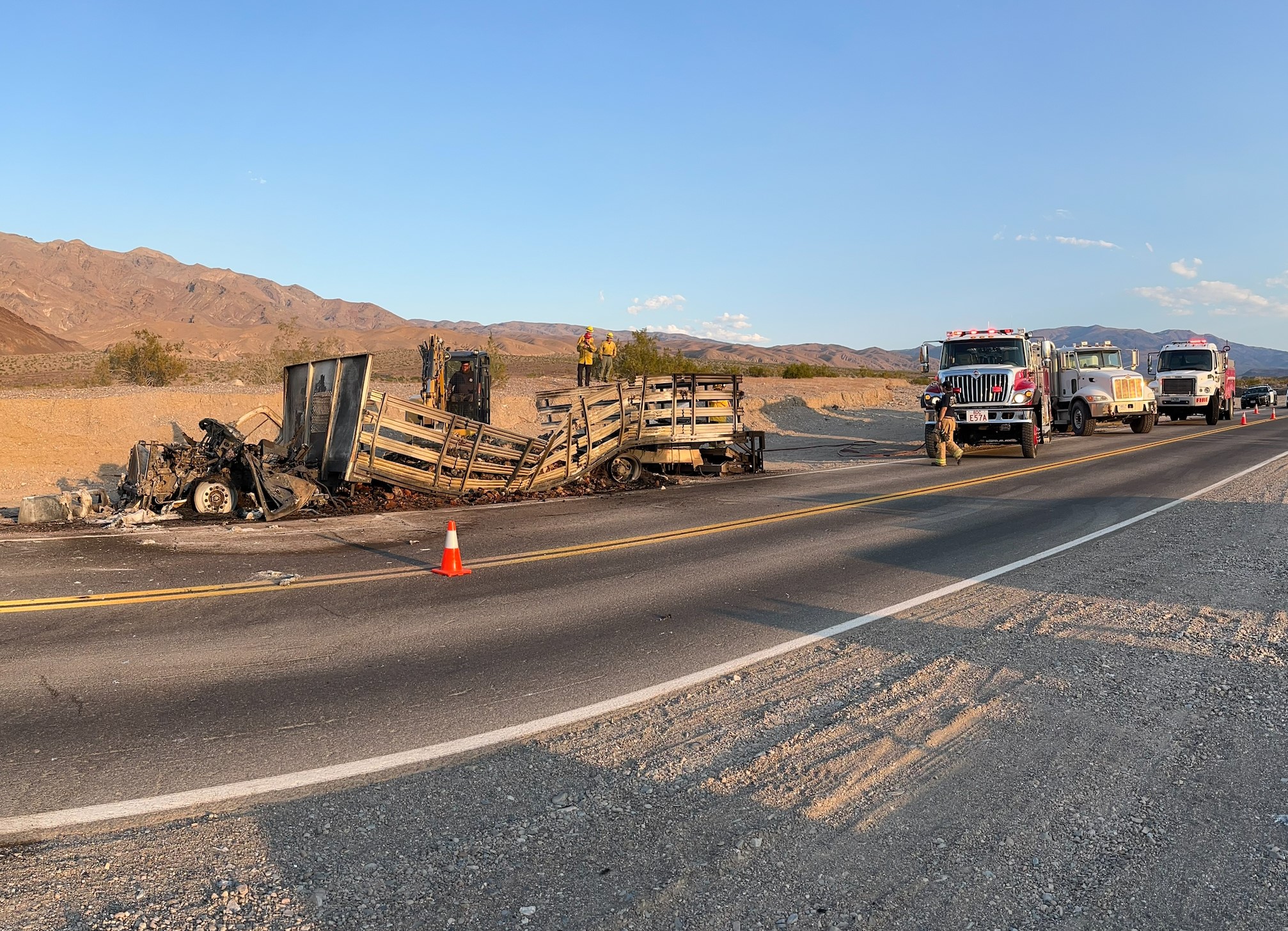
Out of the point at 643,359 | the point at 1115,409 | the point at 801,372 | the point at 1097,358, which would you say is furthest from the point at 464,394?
the point at 801,372

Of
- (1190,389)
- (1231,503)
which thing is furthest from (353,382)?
(1190,389)

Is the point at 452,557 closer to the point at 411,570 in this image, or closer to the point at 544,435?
the point at 411,570

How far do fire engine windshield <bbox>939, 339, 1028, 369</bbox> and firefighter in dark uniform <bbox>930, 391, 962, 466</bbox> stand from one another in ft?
3.76

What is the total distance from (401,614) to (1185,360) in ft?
117

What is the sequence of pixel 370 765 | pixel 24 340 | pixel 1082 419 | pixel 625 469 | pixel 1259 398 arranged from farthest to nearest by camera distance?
1. pixel 24 340
2. pixel 1259 398
3. pixel 1082 419
4. pixel 625 469
5. pixel 370 765

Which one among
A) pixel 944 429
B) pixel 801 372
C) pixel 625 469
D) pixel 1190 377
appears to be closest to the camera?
pixel 625 469

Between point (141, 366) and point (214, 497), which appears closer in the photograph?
point (214, 497)

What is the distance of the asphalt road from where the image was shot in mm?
4734

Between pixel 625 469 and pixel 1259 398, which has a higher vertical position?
pixel 1259 398

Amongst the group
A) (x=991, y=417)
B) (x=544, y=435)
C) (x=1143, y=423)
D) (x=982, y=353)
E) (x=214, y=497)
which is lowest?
(x=214, y=497)

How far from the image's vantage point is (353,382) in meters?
13.2

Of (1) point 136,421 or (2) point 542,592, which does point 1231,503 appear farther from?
(1) point 136,421

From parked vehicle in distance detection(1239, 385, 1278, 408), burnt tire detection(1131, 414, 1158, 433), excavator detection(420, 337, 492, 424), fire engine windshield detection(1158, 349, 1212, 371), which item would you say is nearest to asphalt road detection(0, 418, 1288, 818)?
excavator detection(420, 337, 492, 424)

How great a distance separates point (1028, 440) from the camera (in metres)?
20.6
